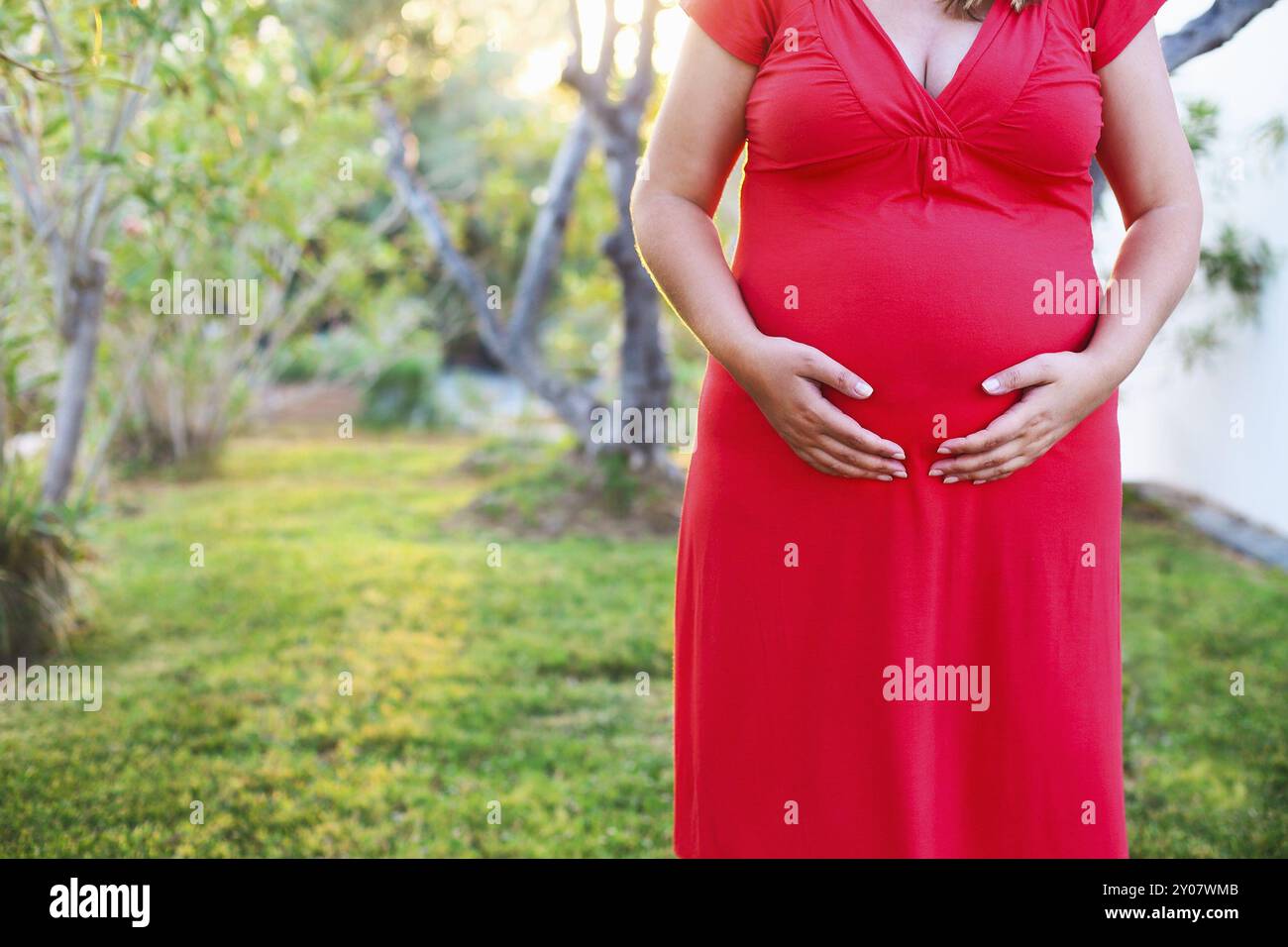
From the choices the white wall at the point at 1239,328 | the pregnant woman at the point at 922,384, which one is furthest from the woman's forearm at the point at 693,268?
the white wall at the point at 1239,328

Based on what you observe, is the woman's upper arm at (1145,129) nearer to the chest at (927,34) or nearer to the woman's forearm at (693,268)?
the chest at (927,34)

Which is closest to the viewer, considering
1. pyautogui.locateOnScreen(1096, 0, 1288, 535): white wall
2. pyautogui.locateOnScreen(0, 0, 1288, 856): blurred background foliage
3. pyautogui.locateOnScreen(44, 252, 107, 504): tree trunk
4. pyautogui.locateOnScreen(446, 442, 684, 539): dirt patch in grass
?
pyautogui.locateOnScreen(0, 0, 1288, 856): blurred background foliage

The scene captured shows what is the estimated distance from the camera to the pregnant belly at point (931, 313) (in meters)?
1.46

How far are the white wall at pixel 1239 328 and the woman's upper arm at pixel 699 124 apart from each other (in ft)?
12.7

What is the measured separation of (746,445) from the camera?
1538 millimetres

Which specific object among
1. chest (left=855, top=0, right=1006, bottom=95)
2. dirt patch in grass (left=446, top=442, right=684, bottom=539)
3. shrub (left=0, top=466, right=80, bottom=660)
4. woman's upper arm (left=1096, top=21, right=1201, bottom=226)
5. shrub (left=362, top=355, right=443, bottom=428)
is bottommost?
shrub (left=0, top=466, right=80, bottom=660)

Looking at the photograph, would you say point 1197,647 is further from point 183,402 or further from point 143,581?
point 183,402

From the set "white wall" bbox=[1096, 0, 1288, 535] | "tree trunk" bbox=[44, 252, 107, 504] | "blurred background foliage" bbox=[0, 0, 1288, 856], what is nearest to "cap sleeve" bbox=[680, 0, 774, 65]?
"blurred background foliage" bbox=[0, 0, 1288, 856]

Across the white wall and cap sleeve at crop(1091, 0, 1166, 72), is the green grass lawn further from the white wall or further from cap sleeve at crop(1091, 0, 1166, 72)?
cap sleeve at crop(1091, 0, 1166, 72)

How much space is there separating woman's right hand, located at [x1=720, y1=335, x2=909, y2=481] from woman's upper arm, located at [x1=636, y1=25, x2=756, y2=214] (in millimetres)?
289

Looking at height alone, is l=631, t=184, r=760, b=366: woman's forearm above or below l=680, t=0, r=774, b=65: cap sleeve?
below

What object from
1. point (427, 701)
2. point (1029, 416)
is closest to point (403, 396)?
point (427, 701)

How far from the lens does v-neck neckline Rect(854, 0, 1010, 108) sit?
140 cm

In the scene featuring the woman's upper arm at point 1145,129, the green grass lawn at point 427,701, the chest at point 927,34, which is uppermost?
the chest at point 927,34
